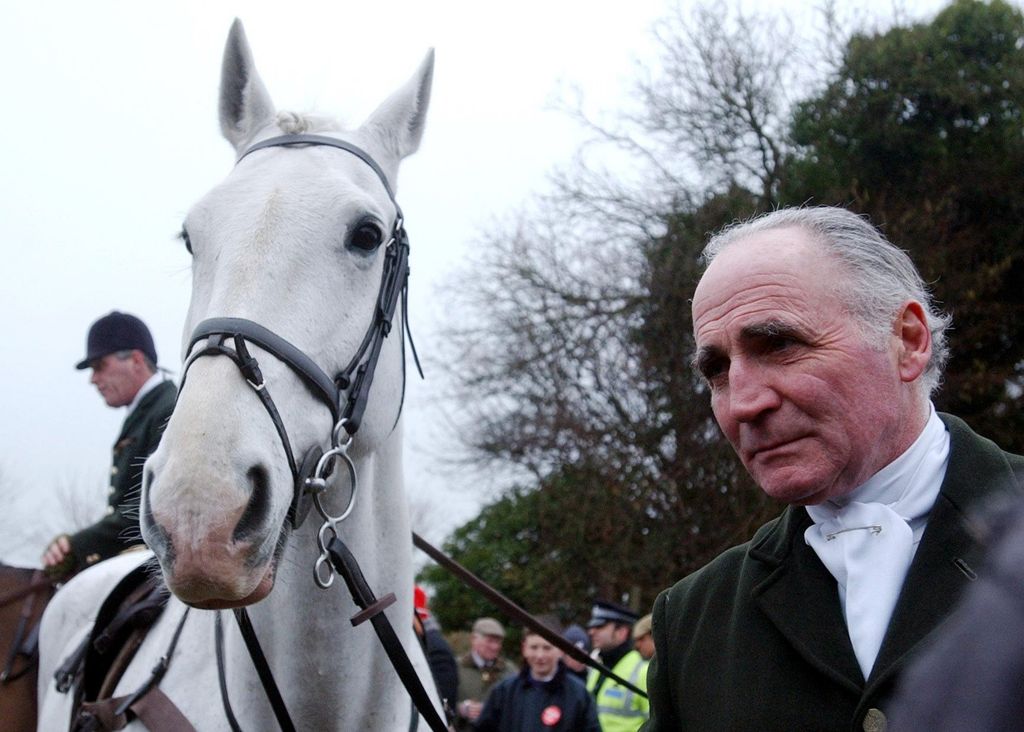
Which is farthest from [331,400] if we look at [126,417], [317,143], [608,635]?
[608,635]

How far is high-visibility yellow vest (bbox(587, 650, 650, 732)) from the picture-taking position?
707 cm

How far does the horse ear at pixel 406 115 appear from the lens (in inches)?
145

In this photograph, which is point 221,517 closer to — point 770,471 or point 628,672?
point 770,471

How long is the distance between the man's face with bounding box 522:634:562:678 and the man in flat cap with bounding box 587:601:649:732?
0.36 metres

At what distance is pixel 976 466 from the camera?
2031 mm

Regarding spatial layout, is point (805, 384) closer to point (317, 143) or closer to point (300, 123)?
point (317, 143)

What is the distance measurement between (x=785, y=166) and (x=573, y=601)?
7.07 meters

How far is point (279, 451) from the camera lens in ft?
8.53

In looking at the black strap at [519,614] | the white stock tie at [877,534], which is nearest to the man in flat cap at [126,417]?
the black strap at [519,614]

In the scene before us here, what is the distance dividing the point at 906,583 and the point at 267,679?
1.80 m

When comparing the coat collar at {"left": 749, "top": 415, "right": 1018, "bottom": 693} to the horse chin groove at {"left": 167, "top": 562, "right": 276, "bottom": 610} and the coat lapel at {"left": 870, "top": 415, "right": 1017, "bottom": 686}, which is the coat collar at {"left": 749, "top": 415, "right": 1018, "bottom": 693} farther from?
the horse chin groove at {"left": 167, "top": 562, "right": 276, "bottom": 610}

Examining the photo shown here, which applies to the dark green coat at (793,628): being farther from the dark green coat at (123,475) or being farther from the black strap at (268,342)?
the dark green coat at (123,475)

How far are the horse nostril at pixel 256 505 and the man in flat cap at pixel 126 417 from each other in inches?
85.1

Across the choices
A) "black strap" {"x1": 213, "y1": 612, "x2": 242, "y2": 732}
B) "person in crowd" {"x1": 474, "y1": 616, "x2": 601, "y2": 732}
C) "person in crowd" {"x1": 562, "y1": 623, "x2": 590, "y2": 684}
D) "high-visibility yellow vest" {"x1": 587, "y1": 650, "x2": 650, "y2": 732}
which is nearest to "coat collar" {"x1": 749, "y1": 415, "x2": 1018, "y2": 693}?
"black strap" {"x1": 213, "y1": 612, "x2": 242, "y2": 732}
